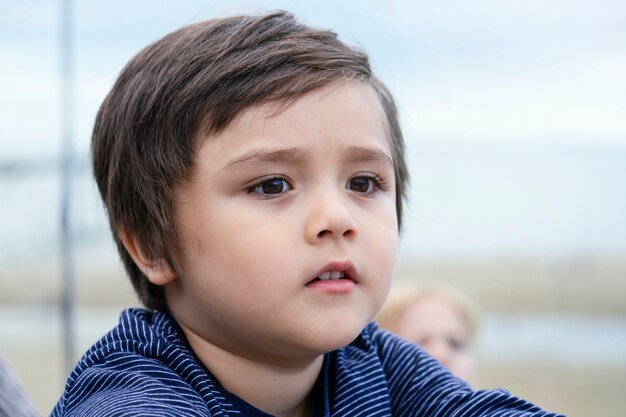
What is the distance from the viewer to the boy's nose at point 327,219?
848mm

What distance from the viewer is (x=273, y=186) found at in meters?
0.88

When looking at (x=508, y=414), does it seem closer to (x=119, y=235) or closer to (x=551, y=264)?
(x=119, y=235)

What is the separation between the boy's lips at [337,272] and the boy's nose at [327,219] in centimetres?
3

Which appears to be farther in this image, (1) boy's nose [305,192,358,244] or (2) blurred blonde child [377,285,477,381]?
(2) blurred blonde child [377,285,477,381]

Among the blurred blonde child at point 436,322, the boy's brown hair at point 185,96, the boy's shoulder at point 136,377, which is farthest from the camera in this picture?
the blurred blonde child at point 436,322

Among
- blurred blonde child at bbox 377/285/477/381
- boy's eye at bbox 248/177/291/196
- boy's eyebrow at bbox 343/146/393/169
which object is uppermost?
boy's eyebrow at bbox 343/146/393/169

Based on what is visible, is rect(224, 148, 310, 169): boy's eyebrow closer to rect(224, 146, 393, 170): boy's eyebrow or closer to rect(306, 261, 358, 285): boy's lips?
rect(224, 146, 393, 170): boy's eyebrow

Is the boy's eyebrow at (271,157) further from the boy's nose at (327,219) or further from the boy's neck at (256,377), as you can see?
the boy's neck at (256,377)

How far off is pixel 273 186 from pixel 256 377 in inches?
9.1

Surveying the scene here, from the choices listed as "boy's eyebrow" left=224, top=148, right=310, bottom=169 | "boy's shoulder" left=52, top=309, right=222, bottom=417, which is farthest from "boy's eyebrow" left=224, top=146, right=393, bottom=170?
"boy's shoulder" left=52, top=309, right=222, bottom=417

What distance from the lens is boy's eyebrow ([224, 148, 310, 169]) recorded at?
0.87 m

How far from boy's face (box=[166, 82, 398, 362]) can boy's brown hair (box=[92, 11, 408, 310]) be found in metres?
0.02

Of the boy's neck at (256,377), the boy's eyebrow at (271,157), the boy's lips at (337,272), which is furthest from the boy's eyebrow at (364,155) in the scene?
the boy's neck at (256,377)

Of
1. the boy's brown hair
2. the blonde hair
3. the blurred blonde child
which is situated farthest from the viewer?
the blonde hair
